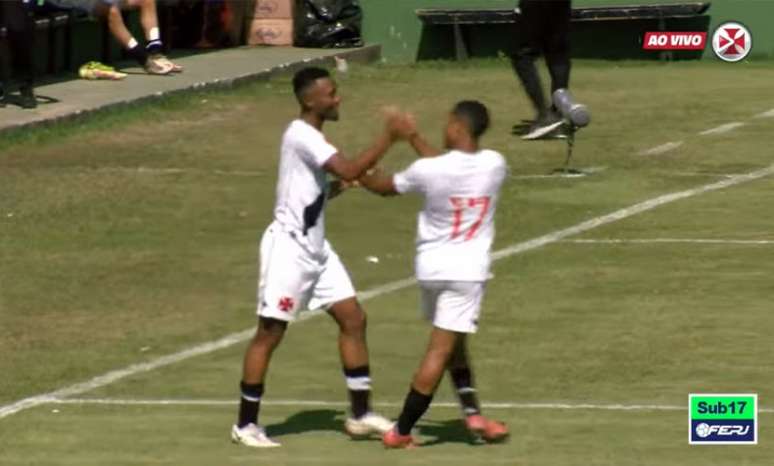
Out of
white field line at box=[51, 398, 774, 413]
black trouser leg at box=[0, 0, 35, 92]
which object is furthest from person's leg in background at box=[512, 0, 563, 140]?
white field line at box=[51, 398, 774, 413]

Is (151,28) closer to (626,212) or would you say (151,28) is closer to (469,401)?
(626,212)

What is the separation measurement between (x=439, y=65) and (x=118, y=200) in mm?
9740

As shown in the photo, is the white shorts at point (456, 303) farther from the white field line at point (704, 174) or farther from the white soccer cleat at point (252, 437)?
the white field line at point (704, 174)

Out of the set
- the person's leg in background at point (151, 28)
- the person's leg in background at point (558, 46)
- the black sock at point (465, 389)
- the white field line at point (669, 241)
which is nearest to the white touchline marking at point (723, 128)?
the person's leg in background at point (558, 46)

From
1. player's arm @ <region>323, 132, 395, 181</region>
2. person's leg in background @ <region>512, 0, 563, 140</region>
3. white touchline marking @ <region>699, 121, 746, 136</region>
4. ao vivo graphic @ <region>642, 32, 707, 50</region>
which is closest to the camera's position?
player's arm @ <region>323, 132, 395, 181</region>

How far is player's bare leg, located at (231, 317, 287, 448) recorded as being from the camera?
402 inches

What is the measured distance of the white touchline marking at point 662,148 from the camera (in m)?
19.2

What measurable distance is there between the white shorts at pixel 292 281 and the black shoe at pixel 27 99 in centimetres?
1113

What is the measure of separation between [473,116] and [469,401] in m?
1.39

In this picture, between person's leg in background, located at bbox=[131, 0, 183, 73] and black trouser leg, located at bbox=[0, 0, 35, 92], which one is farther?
person's leg in background, located at bbox=[131, 0, 183, 73]

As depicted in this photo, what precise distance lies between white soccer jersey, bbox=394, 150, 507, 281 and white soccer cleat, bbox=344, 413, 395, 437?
0.84 meters

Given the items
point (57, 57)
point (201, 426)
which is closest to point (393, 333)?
point (201, 426)

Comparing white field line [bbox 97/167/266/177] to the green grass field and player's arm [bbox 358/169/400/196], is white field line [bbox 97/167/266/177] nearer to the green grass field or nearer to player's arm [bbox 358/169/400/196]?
the green grass field

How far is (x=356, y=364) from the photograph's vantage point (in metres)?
10.3
